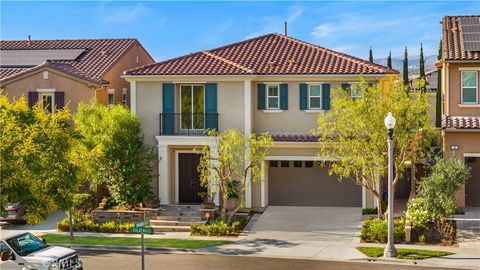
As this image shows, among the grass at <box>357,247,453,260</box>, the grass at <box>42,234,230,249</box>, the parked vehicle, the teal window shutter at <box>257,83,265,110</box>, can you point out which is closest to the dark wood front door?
the teal window shutter at <box>257,83,265,110</box>

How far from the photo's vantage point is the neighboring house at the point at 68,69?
33625 mm

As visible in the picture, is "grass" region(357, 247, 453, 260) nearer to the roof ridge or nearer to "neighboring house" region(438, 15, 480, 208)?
"neighboring house" region(438, 15, 480, 208)

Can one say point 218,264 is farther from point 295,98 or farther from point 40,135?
point 295,98

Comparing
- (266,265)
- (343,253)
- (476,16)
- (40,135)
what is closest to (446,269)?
(343,253)

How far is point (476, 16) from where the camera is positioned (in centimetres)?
3170

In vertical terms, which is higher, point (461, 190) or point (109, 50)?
point (109, 50)

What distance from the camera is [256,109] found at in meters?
30.1

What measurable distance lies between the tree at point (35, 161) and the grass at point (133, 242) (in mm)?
4576

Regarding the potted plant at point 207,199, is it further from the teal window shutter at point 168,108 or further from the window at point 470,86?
the window at point 470,86

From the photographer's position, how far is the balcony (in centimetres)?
3000

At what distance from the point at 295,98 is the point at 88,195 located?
983cm

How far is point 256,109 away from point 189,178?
13.9ft

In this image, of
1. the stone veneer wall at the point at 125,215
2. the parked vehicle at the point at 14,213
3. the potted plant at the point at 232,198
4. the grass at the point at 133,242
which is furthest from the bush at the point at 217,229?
the parked vehicle at the point at 14,213

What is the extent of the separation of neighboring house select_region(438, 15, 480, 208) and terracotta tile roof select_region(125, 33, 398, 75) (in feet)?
7.61
